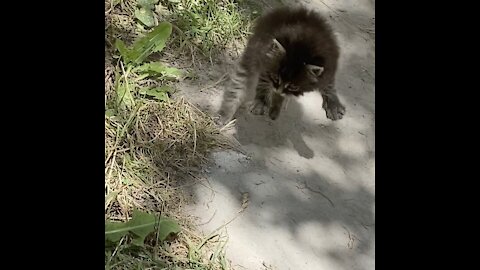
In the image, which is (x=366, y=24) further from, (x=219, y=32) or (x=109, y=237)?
(x=109, y=237)

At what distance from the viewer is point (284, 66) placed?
379cm

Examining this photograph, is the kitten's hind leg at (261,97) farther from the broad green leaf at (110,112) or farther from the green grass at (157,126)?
the broad green leaf at (110,112)

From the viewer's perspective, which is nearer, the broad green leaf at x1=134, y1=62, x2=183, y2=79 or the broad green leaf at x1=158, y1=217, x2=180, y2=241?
the broad green leaf at x1=158, y1=217, x2=180, y2=241

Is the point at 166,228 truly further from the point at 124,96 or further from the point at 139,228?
the point at 124,96

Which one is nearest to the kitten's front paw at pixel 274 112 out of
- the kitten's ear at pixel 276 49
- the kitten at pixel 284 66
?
the kitten at pixel 284 66

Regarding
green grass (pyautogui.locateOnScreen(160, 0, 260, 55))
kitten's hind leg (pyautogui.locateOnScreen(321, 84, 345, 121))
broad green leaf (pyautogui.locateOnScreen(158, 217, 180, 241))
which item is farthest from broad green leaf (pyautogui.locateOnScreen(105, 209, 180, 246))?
green grass (pyautogui.locateOnScreen(160, 0, 260, 55))

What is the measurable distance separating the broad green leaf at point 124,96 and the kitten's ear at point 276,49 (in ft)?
2.94

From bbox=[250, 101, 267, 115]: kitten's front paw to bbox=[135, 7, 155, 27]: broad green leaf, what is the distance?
3.13 feet

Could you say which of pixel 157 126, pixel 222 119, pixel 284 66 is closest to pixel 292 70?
pixel 284 66

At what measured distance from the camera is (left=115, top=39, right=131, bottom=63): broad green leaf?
Answer: 4145mm

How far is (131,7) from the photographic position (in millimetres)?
4617

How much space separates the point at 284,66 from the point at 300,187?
73cm

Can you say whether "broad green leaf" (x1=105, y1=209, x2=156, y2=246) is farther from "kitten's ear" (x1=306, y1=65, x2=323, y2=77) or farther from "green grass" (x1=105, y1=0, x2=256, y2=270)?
"kitten's ear" (x1=306, y1=65, x2=323, y2=77)
